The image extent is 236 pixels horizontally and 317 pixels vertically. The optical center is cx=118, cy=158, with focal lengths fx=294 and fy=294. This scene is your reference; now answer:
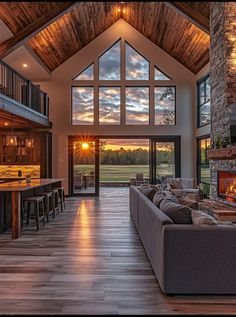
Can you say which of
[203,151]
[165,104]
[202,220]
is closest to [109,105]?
[165,104]

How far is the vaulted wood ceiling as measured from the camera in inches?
337

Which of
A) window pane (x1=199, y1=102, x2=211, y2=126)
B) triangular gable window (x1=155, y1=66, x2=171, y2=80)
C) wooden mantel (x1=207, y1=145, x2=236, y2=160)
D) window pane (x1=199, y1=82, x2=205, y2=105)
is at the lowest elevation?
wooden mantel (x1=207, y1=145, x2=236, y2=160)

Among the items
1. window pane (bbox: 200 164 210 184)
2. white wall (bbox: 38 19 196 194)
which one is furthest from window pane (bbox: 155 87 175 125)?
window pane (bbox: 200 164 210 184)

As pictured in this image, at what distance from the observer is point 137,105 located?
40.4 ft

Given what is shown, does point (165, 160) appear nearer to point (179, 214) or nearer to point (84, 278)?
point (179, 214)

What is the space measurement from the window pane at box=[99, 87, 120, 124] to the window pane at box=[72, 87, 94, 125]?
1.34 ft

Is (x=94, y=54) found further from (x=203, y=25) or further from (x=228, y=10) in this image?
(x=228, y=10)

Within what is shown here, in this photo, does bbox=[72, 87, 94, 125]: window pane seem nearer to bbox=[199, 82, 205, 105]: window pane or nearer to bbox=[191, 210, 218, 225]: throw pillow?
bbox=[199, 82, 205, 105]: window pane

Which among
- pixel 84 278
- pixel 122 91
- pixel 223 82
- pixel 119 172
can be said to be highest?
pixel 122 91

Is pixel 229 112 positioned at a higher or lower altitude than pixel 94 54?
lower

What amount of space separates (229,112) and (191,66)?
5.66m

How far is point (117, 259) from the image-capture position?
414 cm

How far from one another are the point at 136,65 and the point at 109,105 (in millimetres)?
2028

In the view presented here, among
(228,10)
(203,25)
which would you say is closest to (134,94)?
(203,25)
